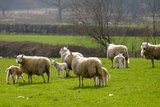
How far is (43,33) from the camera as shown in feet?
296

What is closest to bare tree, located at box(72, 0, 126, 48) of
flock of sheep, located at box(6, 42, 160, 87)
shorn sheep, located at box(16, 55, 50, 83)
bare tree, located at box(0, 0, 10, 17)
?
flock of sheep, located at box(6, 42, 160, 87)

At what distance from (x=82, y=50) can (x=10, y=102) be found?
42794 millimetres

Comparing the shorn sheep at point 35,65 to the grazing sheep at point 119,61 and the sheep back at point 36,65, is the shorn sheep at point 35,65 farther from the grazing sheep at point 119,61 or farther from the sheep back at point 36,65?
the grazing sheep at point 119,61

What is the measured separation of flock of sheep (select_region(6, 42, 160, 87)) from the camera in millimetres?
24453

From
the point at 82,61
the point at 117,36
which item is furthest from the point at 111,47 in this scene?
the point at 117,36

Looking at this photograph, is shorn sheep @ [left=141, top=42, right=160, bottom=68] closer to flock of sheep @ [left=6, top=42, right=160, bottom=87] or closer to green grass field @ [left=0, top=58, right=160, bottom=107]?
flock of sheep @ [left=6, top=42, right=160, bottom=87]

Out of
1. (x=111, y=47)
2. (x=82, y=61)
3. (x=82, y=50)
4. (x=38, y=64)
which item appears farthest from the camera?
(x=82, y=50)

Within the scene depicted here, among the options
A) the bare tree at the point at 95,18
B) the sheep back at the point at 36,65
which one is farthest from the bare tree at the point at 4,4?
the sheep back at the point at 36,65

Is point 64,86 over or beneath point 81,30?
beneath

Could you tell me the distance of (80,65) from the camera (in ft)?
81.8

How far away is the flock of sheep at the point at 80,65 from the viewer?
24453 mm

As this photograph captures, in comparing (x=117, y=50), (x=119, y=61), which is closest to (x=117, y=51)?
(x=117, y=50)

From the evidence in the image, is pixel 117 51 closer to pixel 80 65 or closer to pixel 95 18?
pixel 80 65

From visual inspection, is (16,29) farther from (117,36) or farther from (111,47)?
(111,47)
